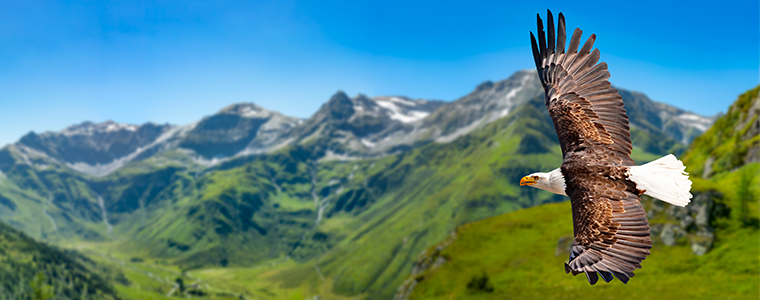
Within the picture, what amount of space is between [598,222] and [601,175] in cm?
169

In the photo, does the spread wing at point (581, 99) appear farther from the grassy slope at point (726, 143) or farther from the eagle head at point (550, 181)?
the grassy slope at point (726, 143)

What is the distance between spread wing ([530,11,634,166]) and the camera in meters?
11.0

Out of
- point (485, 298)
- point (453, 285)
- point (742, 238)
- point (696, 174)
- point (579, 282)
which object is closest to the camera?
point (742, 238)

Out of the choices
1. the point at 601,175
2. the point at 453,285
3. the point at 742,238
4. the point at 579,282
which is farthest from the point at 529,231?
the point at 601,175

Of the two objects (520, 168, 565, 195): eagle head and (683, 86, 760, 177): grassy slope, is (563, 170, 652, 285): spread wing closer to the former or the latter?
(520, 168, 565, 195): eagle head

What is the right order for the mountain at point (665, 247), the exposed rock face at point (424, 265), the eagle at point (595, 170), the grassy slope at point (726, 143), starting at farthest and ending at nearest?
1. the exposed rock face at point (424, 265)
2. the grassy slope at point (726, 143)
3. the mountain at point (665, 247)
4. the eagle at point (595, 170)

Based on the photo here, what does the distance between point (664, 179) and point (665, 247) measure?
70255mm

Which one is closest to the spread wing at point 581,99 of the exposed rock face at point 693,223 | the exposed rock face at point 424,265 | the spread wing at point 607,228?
the spread wing at point 607,228

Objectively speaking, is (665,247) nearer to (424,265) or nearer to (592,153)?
(424,265)

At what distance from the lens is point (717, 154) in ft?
279

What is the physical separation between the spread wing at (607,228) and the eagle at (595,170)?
2cm

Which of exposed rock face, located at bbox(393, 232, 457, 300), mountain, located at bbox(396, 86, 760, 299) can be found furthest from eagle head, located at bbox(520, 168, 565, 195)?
exposed rock face, located at bbox(393, 232, 457, 300)

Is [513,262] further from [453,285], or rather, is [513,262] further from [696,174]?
[696,174]

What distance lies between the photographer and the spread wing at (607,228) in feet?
26.6
